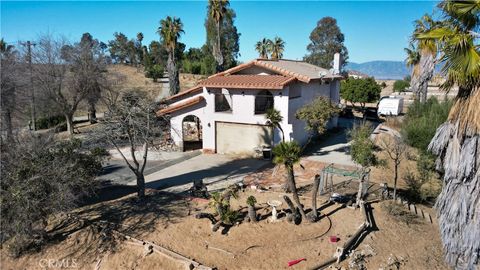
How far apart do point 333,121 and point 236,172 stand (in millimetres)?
16652

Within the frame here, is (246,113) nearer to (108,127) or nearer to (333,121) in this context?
(108,127)

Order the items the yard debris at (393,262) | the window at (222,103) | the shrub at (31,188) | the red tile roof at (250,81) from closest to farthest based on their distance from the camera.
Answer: the yard debris at (393,262) < the shrub at (31,188) < the red tile roof at (250,81) < the window at (222,103)

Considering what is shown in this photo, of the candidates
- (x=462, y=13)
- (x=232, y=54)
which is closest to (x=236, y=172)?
(x=462, y=13)

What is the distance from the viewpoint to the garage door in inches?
917

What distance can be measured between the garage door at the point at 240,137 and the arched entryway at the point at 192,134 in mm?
3025

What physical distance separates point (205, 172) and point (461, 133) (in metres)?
15.1

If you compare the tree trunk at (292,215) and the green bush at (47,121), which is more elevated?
the green bush at (47,121)

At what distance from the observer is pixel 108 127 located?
1418cm

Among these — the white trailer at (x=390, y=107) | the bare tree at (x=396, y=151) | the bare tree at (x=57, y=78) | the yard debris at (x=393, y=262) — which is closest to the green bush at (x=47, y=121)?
the bare tree at (x=57, y=78)

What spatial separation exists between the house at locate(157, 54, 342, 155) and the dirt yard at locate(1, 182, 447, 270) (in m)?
9.28

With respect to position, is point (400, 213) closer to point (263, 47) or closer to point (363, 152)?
point (363, 152)

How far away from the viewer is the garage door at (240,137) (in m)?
23.3

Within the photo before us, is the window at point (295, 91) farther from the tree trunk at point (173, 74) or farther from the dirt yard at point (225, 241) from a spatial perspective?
the tree trunk at point (173, 74)

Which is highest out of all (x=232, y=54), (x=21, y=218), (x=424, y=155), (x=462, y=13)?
(x=232, y=54)
